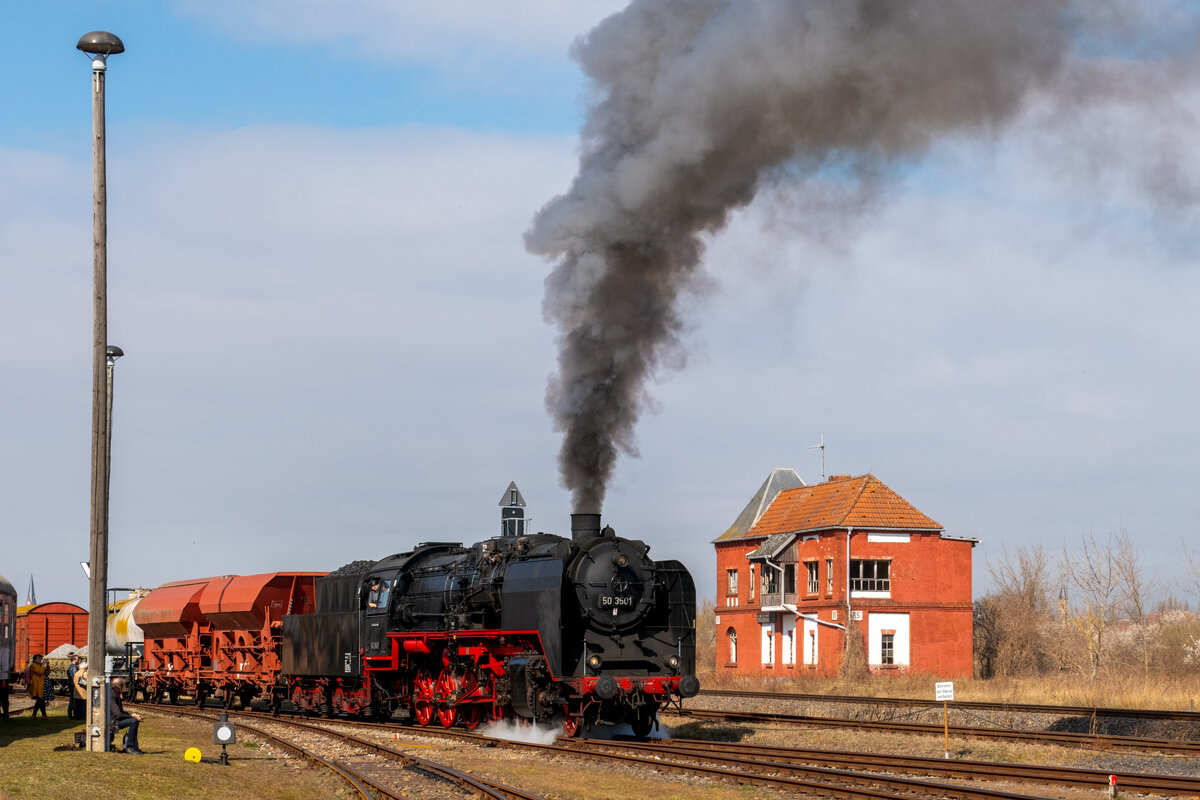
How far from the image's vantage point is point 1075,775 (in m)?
15.6

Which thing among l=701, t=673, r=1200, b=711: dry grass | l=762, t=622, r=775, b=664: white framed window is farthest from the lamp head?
l=762, t=622, r=775, b=664: white framed window

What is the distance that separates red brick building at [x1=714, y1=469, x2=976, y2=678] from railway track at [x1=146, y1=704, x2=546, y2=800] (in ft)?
90.8

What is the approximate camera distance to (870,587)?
51062 mm

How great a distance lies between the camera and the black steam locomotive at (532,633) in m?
21.1

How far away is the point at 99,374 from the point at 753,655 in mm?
42731

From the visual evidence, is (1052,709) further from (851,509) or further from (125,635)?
(125,635)

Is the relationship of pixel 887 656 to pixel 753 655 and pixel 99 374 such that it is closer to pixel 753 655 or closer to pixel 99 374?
pixel 753 655

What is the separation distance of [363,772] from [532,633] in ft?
14.1

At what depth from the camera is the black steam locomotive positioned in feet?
69.3

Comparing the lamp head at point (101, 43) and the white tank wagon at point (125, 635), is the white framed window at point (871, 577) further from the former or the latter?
the lamp head at point (101, 43)

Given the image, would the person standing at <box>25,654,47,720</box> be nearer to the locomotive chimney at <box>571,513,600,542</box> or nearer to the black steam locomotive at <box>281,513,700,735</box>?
the black steam locomotive at <box>281,513,700,735</box>

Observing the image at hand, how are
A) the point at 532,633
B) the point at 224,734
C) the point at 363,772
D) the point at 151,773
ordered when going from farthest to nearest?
the point at 532,633
the point at 224,734
the point at 363,772
the point at 151,773

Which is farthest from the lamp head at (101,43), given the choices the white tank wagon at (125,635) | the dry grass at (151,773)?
the white tank wagon at (125,635)

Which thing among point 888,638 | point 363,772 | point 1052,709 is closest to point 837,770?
point 363,772
